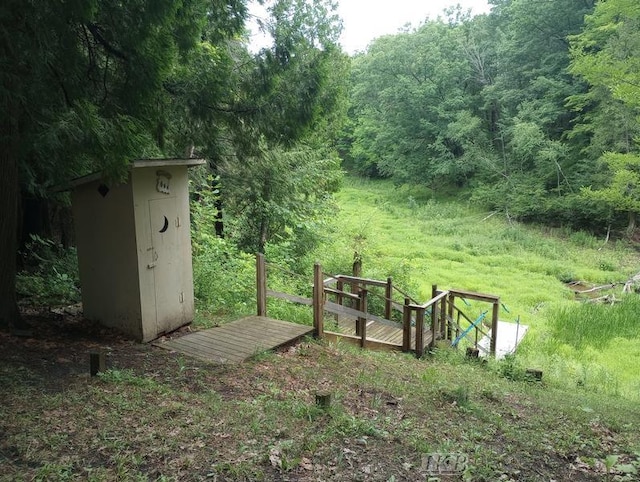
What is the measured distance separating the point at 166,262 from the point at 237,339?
1342 millimetres

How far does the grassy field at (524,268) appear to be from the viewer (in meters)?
10.7

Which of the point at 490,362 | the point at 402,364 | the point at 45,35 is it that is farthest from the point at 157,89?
the point at 490,362

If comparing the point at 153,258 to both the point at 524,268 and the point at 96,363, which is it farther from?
the point at 524,268

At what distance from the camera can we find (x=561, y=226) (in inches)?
1065

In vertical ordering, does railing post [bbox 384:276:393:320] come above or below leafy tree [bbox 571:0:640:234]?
below

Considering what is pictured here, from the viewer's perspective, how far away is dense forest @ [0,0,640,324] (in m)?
4.54

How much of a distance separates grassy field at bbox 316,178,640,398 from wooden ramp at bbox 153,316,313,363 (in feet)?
14.5

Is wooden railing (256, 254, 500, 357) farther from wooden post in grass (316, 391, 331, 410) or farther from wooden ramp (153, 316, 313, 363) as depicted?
wooden post in grass (316, 391, 331, 410)

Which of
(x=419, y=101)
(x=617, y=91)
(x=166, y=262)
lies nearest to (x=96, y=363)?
(x=166, y=262)

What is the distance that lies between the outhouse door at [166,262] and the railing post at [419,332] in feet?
12.3

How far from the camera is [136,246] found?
5883 mm

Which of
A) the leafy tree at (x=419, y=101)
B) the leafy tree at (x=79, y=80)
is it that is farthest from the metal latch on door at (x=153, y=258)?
the leafy tree at (x=419, y=101)

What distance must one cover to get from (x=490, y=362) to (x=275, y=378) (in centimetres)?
449

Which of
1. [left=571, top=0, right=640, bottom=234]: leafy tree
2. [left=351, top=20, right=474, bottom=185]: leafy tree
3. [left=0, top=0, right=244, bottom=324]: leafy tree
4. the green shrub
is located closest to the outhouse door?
[left=0, top=0, right=244, bottom=324]: leafy tree
